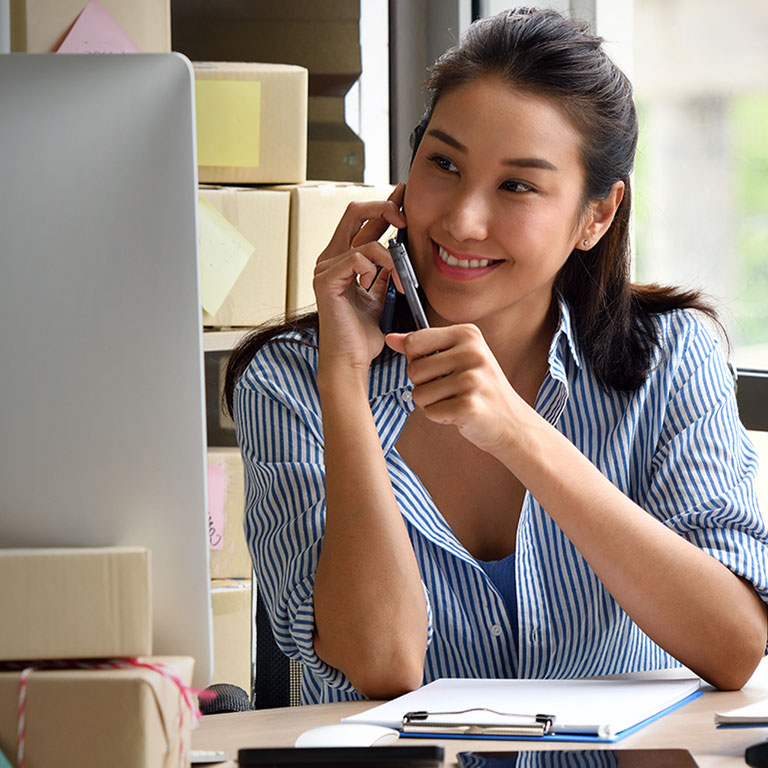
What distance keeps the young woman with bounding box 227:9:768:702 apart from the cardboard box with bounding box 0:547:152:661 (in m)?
0.53

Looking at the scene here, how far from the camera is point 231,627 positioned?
205cm

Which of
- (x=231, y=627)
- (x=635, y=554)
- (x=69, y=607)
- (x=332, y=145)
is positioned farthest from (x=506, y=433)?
(x=332, y=145)

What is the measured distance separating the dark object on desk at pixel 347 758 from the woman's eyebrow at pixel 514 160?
2.56ft

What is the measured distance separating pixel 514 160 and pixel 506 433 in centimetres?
35

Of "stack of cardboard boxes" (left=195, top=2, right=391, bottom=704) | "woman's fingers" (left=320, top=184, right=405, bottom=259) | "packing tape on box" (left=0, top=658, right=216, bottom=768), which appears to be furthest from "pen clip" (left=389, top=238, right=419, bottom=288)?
"packing tape on box" (left=0, top=658, right=216, bottom=768)

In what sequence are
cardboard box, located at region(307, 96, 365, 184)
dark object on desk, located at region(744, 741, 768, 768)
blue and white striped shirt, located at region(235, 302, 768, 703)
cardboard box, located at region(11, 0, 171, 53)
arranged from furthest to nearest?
cardboard box, located at region(307, 96, 365, 184) → cardboard box, located at region(11, 0, 171, 53) → blue and white striped shirt, located at region(235, 302, 768, 703) → dark object on desk, located at region(744, 741, 768, 768)

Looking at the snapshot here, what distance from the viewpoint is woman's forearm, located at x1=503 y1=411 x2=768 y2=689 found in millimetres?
1193

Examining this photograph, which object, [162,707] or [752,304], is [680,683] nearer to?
[162,707]

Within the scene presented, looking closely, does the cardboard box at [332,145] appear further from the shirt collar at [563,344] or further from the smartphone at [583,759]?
the smartphone at [583,759]

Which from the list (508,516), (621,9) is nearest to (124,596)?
(508,516)

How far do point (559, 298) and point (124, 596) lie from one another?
3.26 ft

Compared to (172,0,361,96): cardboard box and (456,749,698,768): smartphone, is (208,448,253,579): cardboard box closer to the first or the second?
(172,0,361,96): cardboard box

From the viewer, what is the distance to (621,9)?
2.48 meters

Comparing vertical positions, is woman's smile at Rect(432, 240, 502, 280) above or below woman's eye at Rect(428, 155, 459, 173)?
below
